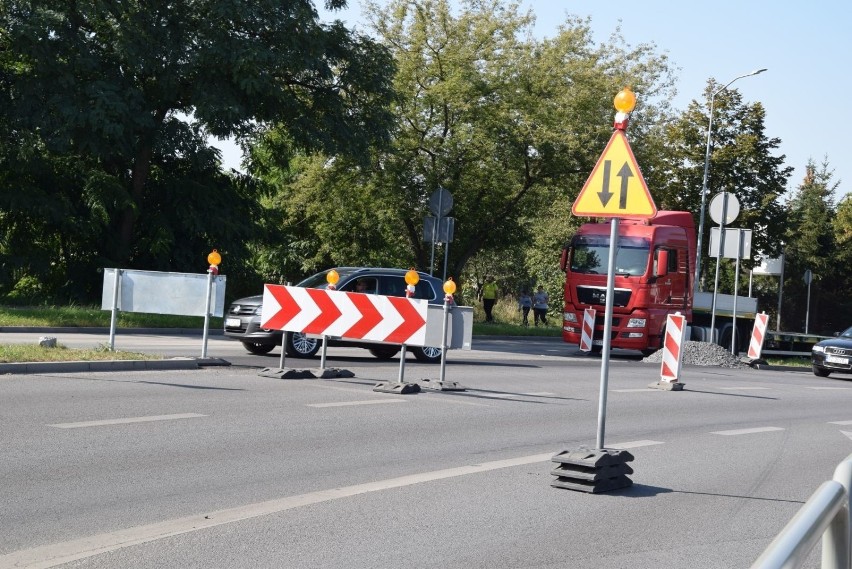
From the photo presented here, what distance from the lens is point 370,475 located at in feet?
27.7

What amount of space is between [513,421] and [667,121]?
1579 inches

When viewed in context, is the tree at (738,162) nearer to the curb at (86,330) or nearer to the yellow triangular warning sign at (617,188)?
the curb at (86,330)

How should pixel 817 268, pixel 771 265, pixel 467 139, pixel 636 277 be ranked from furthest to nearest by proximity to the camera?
pixel 817 268, pixel 771 265, pixel 467 139, pixel 636 277

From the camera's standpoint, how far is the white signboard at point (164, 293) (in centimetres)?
1653

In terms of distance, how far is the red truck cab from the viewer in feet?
86.2

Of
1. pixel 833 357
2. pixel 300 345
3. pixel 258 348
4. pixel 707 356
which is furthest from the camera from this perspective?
pixel 707 356

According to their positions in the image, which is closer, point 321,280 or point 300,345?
point 300,345

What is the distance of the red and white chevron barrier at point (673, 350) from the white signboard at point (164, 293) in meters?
7.17

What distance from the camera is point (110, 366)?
1481 cm

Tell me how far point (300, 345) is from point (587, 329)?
32.3 feet

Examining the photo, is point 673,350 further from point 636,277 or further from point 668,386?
point 636,277

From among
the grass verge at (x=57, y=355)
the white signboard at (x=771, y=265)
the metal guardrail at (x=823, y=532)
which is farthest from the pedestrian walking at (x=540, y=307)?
the metal guardrail at (x=823, y=532)

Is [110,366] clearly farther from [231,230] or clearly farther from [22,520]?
[231,230]

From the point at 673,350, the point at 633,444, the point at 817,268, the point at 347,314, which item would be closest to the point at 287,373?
the point at 347,314
